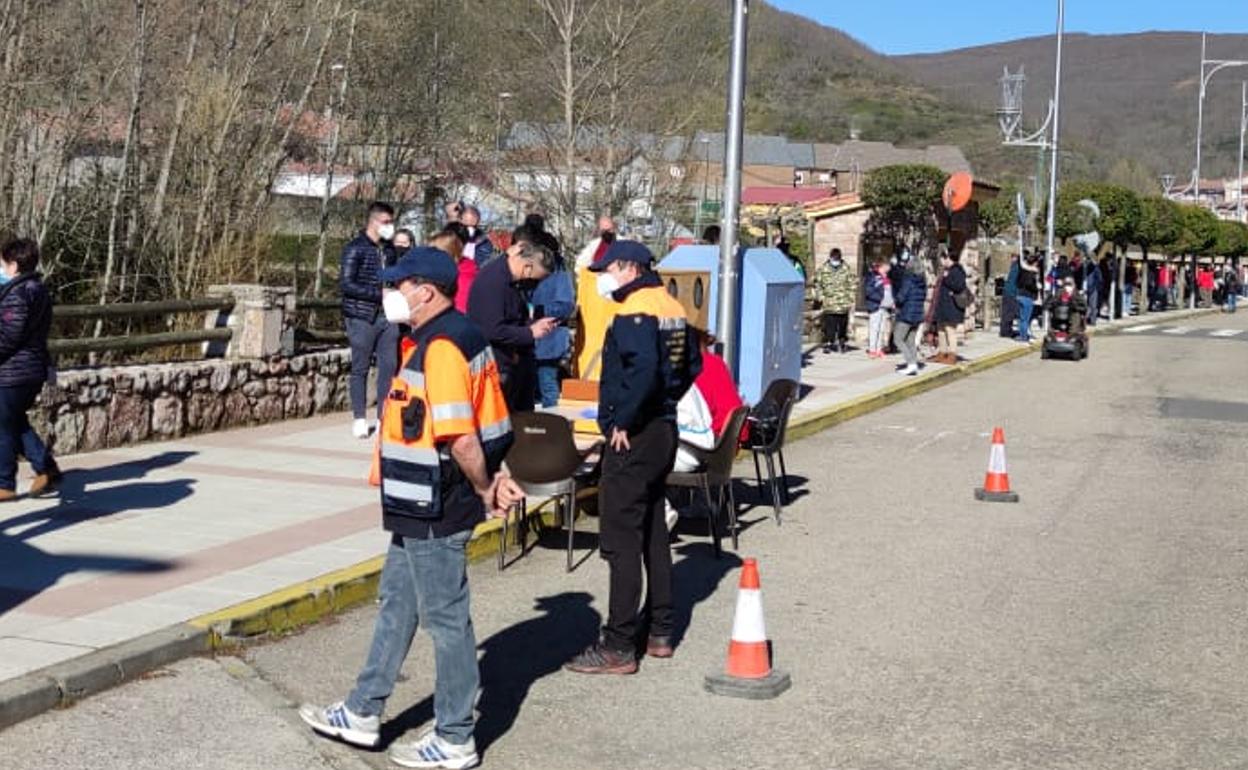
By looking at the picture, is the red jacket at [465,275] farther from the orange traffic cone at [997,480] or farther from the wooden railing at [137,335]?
the orange traffic cone at [997,480]

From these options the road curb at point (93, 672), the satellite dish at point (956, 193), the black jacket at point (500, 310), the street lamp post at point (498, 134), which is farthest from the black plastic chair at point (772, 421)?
the satellite dish at point (956, 193)

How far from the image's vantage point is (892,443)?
673 inches

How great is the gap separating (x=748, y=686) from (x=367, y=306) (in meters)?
7.54

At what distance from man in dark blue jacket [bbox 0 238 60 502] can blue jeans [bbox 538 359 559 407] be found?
4931 millimetres

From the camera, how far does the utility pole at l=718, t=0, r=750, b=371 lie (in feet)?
51.3

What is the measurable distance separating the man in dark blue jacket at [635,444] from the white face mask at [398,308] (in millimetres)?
1685

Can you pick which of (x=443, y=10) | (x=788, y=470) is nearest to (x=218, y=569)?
(x=788, y=470)

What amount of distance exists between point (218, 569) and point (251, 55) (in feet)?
35.2

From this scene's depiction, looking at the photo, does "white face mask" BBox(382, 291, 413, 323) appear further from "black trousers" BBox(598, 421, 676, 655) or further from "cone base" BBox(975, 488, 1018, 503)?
"cone base" BBox(975, 488, 1018, 503)

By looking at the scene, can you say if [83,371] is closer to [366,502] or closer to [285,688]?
[366,502]

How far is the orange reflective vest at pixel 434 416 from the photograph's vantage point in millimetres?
5816

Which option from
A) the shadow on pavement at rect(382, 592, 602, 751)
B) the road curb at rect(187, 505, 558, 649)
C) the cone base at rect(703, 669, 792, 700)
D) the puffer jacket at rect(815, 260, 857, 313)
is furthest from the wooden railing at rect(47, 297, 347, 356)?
the puffer jacket at rect(815, 260, 857, 313)

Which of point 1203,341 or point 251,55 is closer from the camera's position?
point 251,55

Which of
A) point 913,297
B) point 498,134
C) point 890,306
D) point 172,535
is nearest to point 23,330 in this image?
point 172,535
